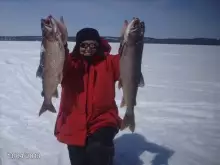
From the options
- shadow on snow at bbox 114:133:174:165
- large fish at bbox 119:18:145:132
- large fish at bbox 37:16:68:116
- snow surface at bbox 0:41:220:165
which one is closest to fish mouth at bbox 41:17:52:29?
large fish at bbox 37:16:68:116

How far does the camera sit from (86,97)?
2846 millimetres

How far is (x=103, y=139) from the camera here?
2.80 meters

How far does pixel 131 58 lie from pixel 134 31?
0.87 ft

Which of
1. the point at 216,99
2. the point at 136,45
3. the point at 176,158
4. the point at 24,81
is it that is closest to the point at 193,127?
the point at 176,158

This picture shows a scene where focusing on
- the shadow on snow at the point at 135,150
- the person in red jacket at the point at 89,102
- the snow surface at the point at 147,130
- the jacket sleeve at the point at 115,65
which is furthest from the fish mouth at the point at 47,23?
the shadow on snow at the point at 135,150

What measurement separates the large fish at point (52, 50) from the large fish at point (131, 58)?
0.48 meters

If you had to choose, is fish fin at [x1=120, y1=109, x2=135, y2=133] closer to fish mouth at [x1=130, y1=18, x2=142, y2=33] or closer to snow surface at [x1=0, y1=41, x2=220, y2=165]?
fish mouth at [x1=130, y1=18, x2=142, y2=33]

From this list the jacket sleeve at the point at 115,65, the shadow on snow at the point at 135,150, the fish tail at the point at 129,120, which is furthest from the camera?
the shadow on snow at the point at 135,150

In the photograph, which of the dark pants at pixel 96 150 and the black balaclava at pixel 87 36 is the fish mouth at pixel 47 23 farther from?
the dark pants at pixel 96 150

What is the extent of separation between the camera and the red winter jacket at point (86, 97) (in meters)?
2.83

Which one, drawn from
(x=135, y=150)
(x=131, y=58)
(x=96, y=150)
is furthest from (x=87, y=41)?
(x=135, y=150)

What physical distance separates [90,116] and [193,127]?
9.45 ft

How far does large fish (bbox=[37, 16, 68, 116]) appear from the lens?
84.1 inches

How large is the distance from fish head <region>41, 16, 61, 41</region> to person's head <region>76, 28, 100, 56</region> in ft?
2.24
